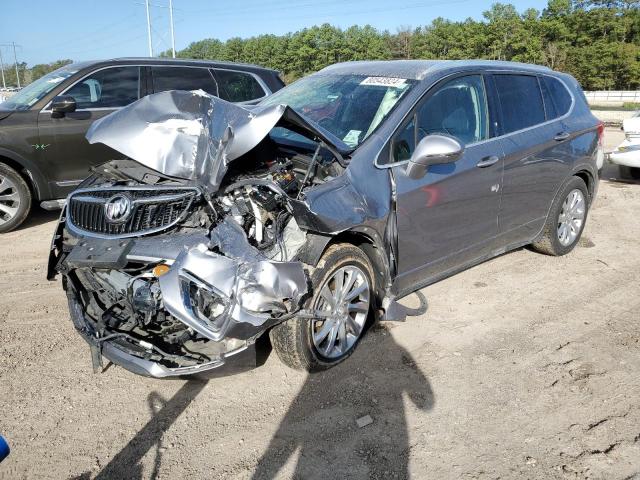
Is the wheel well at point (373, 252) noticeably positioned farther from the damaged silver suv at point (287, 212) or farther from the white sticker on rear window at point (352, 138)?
the white sticker on rear window at point (352, 138)

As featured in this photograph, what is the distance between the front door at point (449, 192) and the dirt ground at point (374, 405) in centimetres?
53

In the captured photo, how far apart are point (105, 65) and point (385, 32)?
267 feet

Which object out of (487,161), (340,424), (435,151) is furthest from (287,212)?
(487,161)

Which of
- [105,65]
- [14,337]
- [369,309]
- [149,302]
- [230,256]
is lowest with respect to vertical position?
[14,337]

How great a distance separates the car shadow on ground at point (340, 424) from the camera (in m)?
2.71

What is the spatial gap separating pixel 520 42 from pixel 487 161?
209 feet

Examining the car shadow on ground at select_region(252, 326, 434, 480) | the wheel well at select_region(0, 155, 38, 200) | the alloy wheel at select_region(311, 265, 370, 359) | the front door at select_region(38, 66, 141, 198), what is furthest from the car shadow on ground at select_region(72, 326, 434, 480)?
the wheel well at select_region(0, 155, 38, 200)

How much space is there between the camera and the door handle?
4183 millimetres

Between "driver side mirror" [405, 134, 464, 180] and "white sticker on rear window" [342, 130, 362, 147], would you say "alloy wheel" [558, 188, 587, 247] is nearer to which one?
"driver side mirror" [405, 134, 464, 180]

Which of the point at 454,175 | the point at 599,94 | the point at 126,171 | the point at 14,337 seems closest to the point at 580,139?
the point at 454,175

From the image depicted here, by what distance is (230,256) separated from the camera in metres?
2.83

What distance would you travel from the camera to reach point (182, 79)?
24.2 ft

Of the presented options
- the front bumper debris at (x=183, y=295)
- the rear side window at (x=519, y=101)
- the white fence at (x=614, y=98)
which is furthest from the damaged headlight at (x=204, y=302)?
the white fence at (x=614, y=98)

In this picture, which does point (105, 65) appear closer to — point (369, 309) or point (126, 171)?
point (126, 171)
